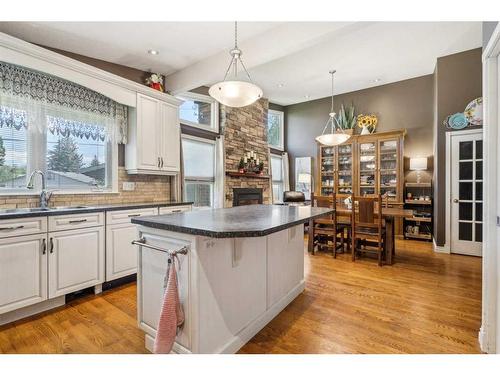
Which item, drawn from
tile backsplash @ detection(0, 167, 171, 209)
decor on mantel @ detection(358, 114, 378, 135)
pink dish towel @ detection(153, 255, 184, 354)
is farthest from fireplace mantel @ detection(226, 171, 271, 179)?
pink dish towel @ detection(153, 255, 184, 354)

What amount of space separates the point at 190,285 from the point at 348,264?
9.02 feet

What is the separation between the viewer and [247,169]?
5.41m

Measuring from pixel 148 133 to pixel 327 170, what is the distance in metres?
4.20

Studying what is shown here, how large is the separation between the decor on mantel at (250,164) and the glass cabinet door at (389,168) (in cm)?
247

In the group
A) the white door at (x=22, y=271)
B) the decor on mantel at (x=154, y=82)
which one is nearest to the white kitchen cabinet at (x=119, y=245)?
the white door at (x=22, y=271)

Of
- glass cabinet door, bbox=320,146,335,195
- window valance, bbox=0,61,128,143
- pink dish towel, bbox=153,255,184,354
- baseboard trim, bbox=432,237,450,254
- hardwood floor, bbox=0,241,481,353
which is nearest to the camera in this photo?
pink dish towel, bbox=153,255,184,354

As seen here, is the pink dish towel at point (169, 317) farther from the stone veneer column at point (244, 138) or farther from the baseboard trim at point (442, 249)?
the baseboard trim at point (442, 249)

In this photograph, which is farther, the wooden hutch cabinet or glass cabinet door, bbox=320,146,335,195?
glass cabinet door, bbox=320,146,335,195

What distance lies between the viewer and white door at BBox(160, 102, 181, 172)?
371cm

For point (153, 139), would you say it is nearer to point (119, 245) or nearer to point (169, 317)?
point (119, 245)

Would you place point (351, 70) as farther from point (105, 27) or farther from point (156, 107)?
point (105, 27)

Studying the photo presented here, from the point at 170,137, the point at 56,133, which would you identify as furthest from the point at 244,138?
the point at 56,133

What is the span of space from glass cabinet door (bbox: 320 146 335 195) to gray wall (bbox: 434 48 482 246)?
2080 mm

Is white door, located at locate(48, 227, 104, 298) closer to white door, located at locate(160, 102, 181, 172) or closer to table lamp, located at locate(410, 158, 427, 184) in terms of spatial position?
white door, located at locate(160, 102, 181, 172)
